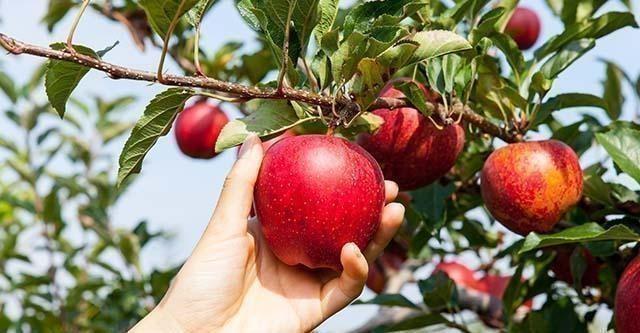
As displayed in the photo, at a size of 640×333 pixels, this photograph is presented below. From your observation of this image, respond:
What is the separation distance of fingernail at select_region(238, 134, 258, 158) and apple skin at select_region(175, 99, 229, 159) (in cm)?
142

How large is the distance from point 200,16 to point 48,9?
1899mm

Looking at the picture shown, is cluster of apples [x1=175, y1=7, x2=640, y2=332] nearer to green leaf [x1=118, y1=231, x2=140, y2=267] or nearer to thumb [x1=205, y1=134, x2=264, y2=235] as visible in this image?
thumb [x1=205, y1=134, x2=264, y2=235]

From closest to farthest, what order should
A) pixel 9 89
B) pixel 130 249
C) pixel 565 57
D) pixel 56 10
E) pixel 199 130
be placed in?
pixel 565 57, pixel 199 130, pixel 56 10, pixel 130 249, pixel 9 89

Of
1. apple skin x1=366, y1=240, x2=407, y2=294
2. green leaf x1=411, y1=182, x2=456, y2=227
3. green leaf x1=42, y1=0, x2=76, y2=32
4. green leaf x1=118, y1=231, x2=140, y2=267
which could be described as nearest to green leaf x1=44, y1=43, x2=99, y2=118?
green leaf x1=411, y1=182, x2=456, y2=227

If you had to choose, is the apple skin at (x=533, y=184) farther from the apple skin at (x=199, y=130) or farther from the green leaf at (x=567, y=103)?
the apple skin at (x=199, y=130)

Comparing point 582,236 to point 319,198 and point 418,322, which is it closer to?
point 319,198

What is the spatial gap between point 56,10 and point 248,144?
6.40ft

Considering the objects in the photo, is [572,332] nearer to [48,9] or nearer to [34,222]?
[48,9]

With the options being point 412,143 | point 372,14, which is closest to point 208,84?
point 372,14

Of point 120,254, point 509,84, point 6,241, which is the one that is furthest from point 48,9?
point 509,84

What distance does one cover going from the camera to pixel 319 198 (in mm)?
1238

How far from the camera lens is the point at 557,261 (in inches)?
77.7

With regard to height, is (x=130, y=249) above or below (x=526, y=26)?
below

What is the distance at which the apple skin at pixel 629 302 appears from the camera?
4.45 feet
